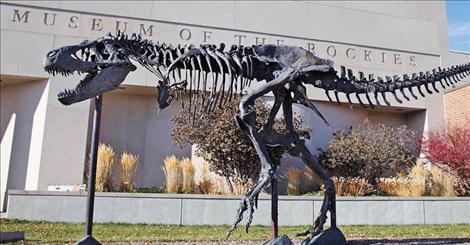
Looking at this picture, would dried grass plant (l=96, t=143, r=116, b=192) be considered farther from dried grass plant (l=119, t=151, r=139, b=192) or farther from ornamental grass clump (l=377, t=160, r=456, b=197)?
ornamental grass clump (l=377, t=160, r=456, b=197)

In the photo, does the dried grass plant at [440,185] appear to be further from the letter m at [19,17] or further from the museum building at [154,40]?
the letter m at [19,17]

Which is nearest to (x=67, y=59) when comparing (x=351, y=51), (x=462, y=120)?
(x=351, y=51)

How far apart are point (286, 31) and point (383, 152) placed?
7021mm

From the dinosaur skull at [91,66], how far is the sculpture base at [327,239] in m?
3.87

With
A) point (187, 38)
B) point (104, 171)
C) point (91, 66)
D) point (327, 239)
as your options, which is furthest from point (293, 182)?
point (91, 66)

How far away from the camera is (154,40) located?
17.5 meters

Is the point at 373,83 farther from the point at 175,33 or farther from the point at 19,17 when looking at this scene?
the point at 19,17

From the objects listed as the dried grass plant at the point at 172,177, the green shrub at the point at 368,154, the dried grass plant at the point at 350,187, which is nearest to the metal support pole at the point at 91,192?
the dried grass plant at the point at 172,177

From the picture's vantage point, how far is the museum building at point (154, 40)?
16.2m

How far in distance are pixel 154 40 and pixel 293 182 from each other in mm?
8058

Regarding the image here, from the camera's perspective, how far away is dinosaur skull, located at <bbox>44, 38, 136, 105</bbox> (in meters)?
5.77

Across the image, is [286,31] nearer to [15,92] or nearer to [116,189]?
[116,189]

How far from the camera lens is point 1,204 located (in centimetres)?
1647

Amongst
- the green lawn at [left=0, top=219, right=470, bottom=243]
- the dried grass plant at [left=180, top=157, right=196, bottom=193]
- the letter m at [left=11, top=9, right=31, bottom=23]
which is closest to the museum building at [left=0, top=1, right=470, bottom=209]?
the letter m at [left=11, top=9, right=31, bottom=23]
